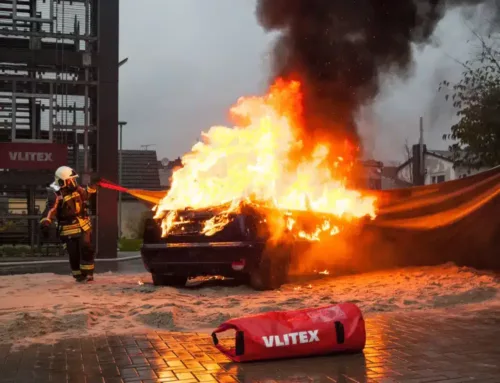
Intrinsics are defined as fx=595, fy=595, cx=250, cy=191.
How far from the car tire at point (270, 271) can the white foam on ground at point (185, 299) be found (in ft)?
0.49

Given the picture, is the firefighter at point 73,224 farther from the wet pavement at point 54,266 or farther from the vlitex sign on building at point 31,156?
the vlitex sign on building at point 31,156

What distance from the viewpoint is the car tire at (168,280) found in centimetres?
959

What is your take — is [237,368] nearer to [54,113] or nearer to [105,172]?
[105,172]

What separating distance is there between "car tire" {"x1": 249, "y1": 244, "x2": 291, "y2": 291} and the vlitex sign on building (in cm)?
936

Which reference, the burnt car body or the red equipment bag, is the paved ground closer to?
the red equipment bag

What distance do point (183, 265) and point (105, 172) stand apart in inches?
346

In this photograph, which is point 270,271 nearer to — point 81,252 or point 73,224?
point 81,252

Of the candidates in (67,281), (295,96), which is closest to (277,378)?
(67,281)

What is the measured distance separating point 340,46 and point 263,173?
9.58 feet

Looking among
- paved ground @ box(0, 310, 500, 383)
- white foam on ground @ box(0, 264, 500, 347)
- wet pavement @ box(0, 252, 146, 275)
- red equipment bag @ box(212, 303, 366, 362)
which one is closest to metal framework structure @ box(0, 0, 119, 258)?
wet pavement @ box(0, 252, 146, 275)

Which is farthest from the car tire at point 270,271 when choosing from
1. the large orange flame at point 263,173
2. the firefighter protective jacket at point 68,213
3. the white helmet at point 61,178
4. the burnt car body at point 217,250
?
the white helmet at point 61,178

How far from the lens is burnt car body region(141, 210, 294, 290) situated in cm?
875

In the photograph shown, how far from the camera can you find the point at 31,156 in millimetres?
16469

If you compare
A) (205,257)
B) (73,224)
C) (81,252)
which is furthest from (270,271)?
(73,224)
